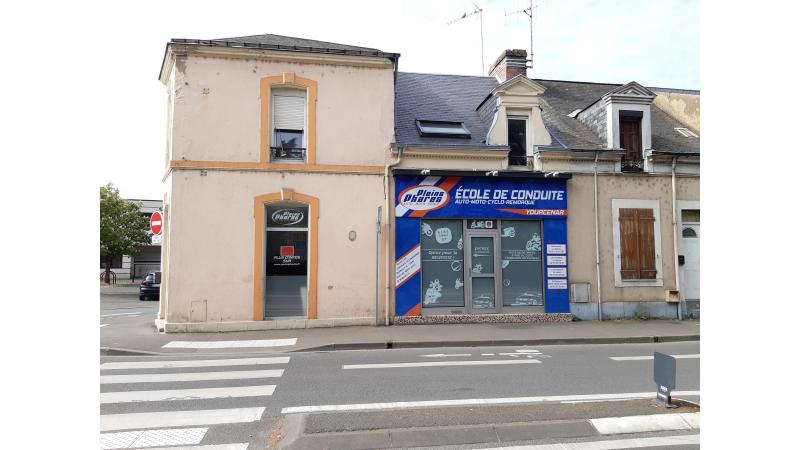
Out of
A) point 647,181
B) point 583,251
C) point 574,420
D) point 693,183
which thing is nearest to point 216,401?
point 574,420

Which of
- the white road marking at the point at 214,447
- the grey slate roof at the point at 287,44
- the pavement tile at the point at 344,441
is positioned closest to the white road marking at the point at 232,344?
the white road marking at the point at 214,447

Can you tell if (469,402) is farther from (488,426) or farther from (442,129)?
(442,129)

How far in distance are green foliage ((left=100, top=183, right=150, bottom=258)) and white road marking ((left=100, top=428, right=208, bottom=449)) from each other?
1190 inches

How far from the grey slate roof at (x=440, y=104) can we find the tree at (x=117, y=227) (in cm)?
2466

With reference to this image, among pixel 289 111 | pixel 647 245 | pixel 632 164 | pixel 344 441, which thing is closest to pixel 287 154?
pixel 289 111

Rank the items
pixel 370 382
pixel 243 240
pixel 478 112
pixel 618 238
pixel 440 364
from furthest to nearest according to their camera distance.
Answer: pixel 478 112, pixel 618 238, pixel 243 240, pixel 440 364, pixel 370 382

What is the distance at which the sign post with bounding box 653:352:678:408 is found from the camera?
17.8ft

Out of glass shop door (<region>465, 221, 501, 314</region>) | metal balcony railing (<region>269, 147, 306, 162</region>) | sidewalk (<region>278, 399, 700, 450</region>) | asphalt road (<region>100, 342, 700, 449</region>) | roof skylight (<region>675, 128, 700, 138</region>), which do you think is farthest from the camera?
roof skylight (<region>675, 128, 700, 138</region>)

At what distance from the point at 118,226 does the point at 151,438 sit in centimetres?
3233

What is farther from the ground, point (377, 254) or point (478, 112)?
point (478, 112)

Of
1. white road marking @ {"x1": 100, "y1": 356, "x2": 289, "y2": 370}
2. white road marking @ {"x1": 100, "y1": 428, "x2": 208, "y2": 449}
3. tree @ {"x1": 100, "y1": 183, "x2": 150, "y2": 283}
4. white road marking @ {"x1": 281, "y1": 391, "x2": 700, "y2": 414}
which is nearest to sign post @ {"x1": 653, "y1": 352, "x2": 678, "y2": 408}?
white road marking @ {"x1": 281, "y1": 391, "x2": 700, "y2": 414}

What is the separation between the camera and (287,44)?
1252 cm

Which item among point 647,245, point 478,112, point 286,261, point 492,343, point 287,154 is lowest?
point 492,343

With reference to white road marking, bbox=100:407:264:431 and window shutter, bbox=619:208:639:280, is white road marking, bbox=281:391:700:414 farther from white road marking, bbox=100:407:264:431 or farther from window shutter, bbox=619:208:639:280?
window shutter, bbox=619:208:639:280
